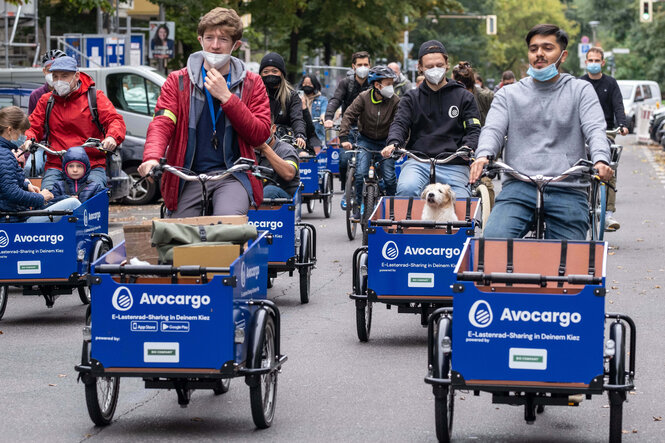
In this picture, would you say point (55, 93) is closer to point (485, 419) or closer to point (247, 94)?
point (247, 94)

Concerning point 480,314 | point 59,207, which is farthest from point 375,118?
point 480,314

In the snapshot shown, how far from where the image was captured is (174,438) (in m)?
5.92

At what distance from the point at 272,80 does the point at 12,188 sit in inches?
117

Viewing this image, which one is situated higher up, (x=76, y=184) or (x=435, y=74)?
(x=435, y=74)

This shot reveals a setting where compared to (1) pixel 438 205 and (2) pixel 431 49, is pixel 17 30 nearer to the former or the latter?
(2) pixel 431 49

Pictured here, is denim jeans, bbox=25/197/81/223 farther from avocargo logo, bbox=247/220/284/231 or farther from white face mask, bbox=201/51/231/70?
white face mask, bbox=201/51/231/70

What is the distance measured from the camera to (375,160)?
13609mm

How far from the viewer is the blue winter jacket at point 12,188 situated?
9.23 metres

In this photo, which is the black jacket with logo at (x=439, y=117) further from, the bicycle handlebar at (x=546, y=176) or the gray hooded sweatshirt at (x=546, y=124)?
the bicycle handlebar at (x=546, y=176)

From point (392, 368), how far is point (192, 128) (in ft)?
6.13

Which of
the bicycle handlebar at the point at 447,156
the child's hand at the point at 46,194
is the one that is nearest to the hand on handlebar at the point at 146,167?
the child's hand at the point at 46,194

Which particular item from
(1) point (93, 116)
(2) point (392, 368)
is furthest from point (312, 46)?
(2) point (392, 368)

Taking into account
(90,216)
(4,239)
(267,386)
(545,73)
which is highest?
(545,73)

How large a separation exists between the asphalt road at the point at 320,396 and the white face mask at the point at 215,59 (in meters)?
1.75
